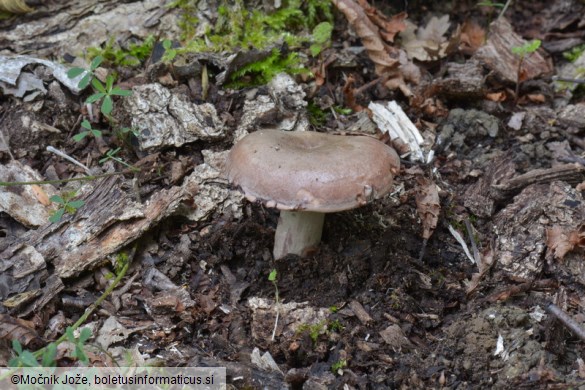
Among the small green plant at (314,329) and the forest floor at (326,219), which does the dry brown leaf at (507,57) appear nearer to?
the forest floor at (326,219)

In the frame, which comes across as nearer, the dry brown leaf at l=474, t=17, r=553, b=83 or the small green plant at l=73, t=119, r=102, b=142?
the small green plant at l=73, t=119, r=102, b=142

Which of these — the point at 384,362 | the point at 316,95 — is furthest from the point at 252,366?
the point at 316,95

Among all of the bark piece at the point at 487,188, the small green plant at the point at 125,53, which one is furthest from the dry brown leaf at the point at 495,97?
the small green plant at the point at 125,53

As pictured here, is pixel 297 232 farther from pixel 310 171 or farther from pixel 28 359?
pixel 28 359

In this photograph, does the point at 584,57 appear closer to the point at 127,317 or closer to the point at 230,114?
the point at 230,114

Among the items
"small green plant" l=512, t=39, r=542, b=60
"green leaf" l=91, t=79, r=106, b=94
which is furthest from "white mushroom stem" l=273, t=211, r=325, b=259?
"small green plant" l=512, t=39, r=542, b=60

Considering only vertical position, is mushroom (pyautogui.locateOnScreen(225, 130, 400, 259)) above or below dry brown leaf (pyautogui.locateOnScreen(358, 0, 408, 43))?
above

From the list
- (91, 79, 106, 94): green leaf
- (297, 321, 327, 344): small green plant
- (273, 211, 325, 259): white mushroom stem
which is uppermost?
(91, 79, 106, 94): green leaf

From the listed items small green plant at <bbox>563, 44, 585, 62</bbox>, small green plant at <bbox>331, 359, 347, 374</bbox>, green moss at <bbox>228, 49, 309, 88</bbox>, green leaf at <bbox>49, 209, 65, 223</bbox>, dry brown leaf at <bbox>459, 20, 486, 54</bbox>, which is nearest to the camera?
small green plant at <bbox>331, 359, 347, 374</bbox>

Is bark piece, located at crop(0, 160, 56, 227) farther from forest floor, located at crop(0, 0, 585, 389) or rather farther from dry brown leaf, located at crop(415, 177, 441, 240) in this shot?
dry brown leaf, located at crop(415, 177, 441, 240)
